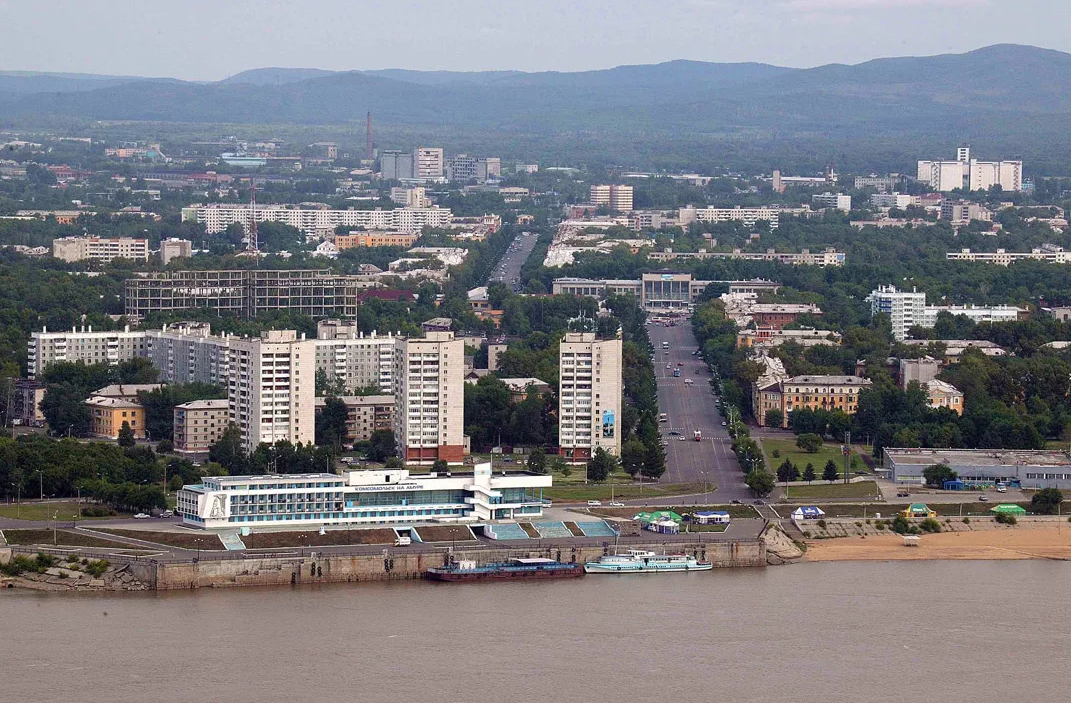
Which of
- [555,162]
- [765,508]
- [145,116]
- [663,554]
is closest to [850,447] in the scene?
[765,508]

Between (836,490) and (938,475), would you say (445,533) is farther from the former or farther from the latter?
(938,475)

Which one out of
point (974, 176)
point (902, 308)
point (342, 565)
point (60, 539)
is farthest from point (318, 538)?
point (974, 176)

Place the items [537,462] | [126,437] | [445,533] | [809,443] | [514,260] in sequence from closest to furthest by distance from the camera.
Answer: [445,533] < [537,462] < [126,437] < [809,443] < [514,260]

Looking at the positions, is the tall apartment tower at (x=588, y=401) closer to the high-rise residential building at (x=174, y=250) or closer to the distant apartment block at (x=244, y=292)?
the distant apartment block at (x=244, y=292)

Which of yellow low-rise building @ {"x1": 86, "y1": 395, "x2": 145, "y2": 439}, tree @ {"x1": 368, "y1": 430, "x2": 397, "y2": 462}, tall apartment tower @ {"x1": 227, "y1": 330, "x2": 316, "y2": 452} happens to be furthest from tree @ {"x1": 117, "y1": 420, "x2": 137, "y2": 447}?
tree @ {"x1": 368, "y1": 430, "x2": 397, "y2": 462}

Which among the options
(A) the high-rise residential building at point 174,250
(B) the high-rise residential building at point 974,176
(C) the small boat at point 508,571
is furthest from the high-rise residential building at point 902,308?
(B) the high-rise residential building at point 974,176

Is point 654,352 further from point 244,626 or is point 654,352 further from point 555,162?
point 555,162

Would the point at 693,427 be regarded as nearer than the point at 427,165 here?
Yes
